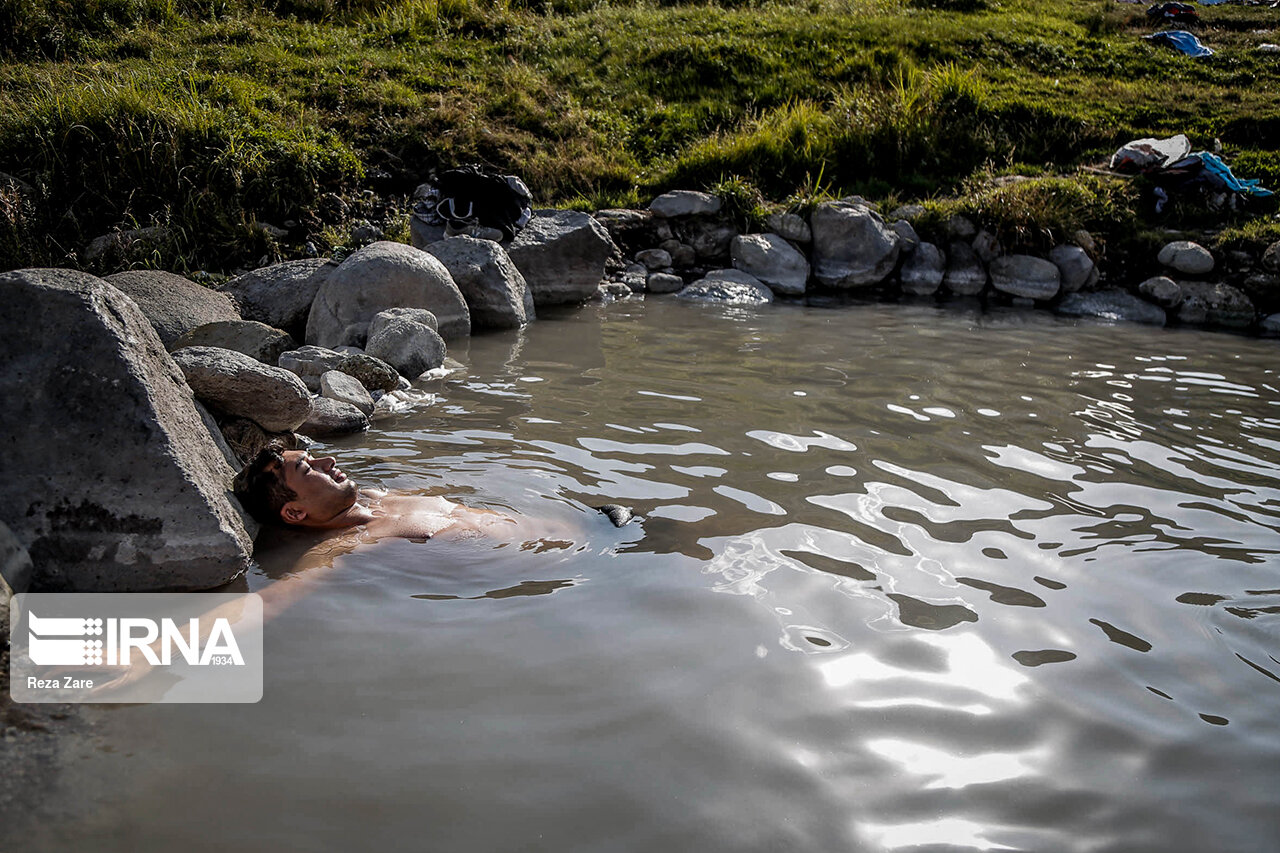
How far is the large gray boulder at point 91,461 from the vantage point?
3.38 meters

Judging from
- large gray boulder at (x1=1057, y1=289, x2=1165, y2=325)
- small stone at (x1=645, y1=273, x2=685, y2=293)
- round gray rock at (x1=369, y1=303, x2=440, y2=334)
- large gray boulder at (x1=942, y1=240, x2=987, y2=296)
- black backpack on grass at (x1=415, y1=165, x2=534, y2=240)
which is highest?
black backpack on grass at (x1=415, y1=165, x2=534, y2=240)

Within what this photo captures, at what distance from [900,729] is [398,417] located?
4.23m

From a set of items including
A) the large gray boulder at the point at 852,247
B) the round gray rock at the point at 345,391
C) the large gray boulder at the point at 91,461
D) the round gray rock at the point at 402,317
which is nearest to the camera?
the large gray boulder at the point at 91,461

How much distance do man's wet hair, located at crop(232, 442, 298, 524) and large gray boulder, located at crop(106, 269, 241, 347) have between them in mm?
2817

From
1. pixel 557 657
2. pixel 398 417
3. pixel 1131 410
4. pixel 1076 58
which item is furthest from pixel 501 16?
pixel 557 657

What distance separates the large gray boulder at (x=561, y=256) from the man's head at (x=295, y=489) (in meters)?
5.59

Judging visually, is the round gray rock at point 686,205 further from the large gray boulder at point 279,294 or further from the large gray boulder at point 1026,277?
the large gray boulder at point 279,294

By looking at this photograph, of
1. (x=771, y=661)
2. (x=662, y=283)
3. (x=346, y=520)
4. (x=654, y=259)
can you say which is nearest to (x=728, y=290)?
(x=662, y=283)

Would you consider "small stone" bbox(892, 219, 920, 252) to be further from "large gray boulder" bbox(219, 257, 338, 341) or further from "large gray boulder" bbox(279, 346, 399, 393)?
"large gray boulder" bbox(279, 346, 399, 393)

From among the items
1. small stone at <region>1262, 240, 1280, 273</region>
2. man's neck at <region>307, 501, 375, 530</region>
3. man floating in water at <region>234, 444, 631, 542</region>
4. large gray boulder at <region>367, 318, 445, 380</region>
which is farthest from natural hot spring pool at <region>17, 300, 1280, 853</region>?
small stone at <region>1262, 240, 1280, 273</region>

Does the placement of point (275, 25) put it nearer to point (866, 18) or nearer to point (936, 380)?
point (866, 18)

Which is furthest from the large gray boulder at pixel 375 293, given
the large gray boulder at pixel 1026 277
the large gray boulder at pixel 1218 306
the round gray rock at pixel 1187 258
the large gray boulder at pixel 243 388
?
the round gray rock at pixel 1187 258

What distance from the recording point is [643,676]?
2.83m

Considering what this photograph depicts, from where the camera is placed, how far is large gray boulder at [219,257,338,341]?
25.0ft
